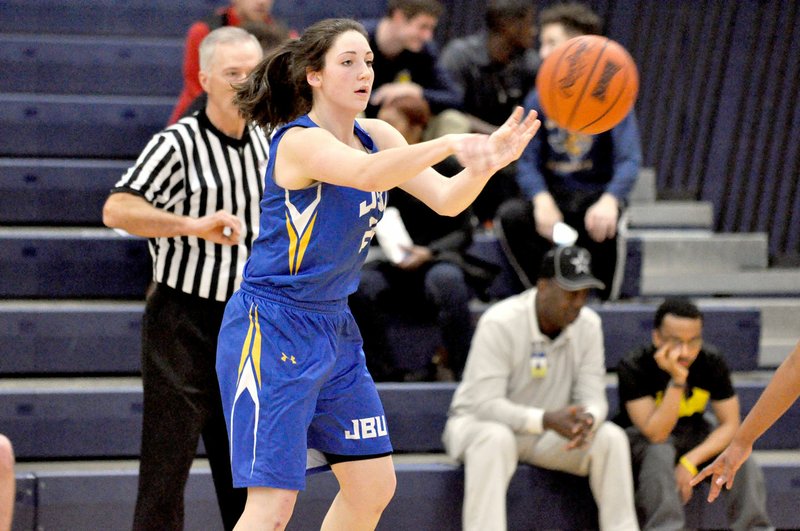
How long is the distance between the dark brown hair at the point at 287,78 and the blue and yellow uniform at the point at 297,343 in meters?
0.15

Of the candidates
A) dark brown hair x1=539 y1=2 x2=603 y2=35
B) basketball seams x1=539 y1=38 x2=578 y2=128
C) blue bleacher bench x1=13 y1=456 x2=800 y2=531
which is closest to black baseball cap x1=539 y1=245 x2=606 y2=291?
blue bleacher bench x1=13 y1=456 x2=800 y2=531

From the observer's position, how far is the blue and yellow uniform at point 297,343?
308 cm

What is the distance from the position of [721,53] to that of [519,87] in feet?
5.48

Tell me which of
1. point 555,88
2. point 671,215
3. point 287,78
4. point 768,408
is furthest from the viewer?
point 671,215

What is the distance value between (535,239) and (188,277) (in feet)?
7.29

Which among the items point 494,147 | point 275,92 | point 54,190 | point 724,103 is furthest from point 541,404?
point 724,103

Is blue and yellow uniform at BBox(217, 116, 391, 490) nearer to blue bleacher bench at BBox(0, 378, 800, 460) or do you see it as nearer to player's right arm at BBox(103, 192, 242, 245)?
player's right arm at BBox(103, 192, 242, 245)

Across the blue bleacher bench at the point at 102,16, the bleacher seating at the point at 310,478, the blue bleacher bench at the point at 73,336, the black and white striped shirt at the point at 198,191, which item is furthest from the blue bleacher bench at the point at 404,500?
the blue bleacher bench at the point at 102,16

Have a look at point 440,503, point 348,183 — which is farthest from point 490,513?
point 348,183

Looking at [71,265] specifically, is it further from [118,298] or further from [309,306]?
[309,306]

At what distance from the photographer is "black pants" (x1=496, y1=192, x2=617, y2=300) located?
18.3ft

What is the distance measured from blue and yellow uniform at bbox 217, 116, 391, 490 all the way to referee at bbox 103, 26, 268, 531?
0.61 meters

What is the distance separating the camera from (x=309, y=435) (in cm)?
327

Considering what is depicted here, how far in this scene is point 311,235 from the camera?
3088 millimetres
